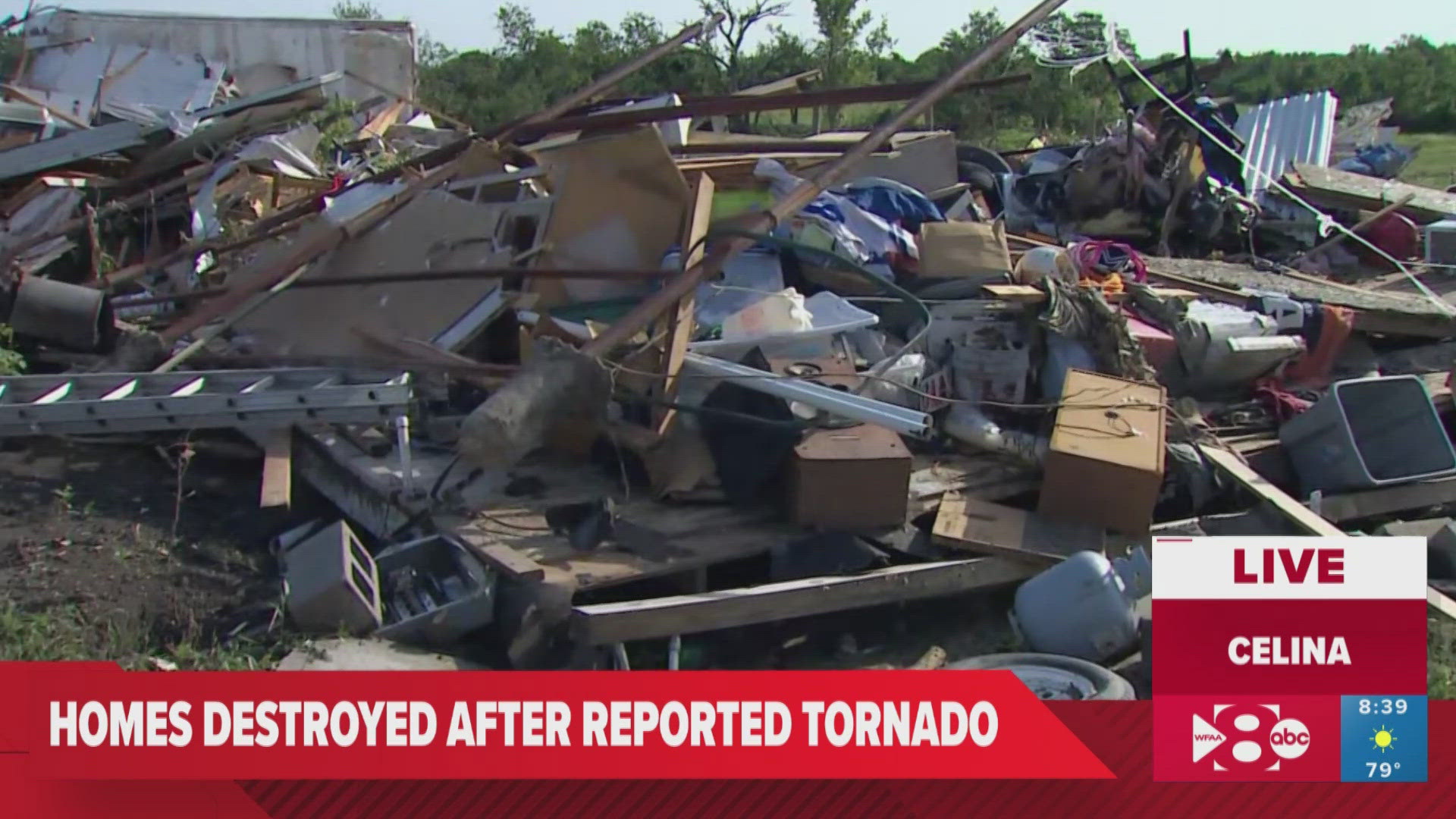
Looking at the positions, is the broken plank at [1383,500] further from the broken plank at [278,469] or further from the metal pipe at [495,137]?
the metal pipe at [495,137]

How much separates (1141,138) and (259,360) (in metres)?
5.94

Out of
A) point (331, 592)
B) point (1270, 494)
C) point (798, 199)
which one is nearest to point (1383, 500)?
point (1270, 494)

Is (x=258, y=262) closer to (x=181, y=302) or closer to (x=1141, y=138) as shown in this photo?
(x=181, y=302)

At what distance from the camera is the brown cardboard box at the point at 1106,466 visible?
4383 mm

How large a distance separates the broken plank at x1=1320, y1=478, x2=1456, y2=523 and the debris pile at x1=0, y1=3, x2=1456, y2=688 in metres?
0.02

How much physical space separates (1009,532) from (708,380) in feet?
4.03

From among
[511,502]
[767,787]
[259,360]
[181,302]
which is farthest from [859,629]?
[181,302]

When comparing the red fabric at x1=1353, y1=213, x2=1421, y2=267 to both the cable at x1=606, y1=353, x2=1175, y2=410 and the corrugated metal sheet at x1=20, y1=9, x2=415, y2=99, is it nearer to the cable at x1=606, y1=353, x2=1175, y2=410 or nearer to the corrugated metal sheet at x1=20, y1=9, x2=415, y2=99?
the cable at x1=606, y1=353, x2=1175, y2=410

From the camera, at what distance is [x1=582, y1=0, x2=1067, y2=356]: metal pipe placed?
438cm

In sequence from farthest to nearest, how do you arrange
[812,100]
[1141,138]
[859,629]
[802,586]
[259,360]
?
1. [1141,138]
2. [812,100]
3. [259,360]
4. [859,629]
5. [802,586]

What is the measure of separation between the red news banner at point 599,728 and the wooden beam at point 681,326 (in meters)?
1.77

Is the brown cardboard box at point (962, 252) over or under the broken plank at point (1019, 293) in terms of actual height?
over

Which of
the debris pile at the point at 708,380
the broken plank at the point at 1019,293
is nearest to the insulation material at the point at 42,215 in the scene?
the debris pile at the point at 708,380

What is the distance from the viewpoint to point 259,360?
5.21m
